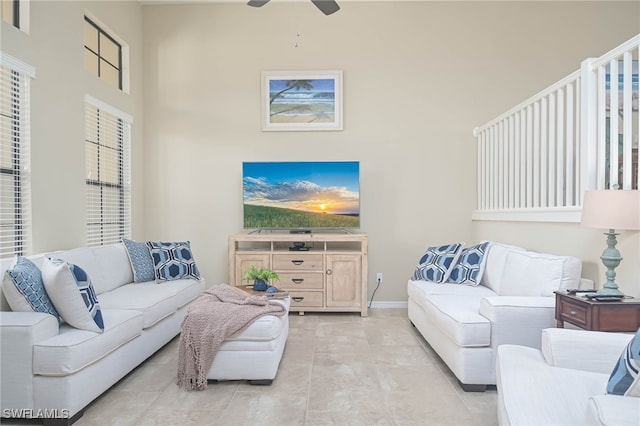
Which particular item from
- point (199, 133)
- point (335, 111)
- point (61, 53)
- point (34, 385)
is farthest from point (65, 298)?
point (335, 111)

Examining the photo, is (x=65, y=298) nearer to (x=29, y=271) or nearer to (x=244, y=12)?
(x=29, y=271)

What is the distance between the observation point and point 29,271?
241cm

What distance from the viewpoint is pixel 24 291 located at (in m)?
2.33

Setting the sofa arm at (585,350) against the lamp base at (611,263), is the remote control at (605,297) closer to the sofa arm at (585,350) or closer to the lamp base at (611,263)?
the lamp base at (611,263)

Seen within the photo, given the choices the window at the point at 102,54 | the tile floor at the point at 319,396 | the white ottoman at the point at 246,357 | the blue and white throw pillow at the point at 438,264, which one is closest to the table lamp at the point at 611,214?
the tile floor at the point at 319,396

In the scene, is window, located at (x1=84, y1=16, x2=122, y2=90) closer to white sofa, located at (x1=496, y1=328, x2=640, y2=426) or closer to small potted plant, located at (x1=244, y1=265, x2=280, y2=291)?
small potted plant, located at (x1=244, y1=265, x2=280, y2=291)

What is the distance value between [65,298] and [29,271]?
0.26m

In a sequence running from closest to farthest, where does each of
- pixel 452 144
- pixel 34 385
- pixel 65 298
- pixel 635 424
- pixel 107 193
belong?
1. pixel 635 424
2. pixel 34 385
3. pixel 65 298
4. pixel 107 193
5. pixel 452 144

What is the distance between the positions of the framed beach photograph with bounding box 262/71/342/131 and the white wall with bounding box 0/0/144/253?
1.84m

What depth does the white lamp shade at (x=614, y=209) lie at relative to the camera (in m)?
2.21

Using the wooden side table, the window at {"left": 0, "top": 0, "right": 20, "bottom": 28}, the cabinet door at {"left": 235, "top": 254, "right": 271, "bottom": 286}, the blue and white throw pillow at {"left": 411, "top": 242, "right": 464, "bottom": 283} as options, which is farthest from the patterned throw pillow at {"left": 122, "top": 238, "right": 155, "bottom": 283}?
the wooden side table

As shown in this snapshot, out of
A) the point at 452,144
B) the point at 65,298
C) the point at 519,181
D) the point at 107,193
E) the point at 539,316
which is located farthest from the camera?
the point at 452,144

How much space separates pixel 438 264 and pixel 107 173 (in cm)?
359

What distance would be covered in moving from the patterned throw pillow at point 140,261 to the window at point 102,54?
1.79 meters
